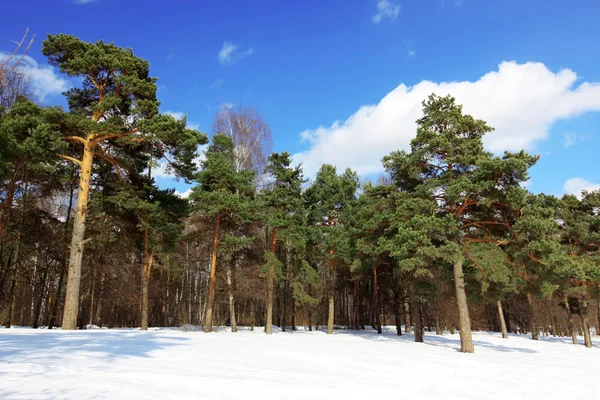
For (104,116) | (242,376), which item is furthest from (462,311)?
(104,116)

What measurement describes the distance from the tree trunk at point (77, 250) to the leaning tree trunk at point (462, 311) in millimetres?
15704

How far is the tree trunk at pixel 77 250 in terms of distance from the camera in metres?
13.8

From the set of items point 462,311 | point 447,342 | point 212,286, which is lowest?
point 447,342

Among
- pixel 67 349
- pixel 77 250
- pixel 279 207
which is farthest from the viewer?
pixel 279 207

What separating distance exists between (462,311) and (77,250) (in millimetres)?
16542

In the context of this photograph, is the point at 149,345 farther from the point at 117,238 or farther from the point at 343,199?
the point at 343,199

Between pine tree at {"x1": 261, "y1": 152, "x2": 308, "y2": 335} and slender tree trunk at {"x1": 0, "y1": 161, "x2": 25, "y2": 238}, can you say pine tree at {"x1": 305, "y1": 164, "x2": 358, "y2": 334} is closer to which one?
pine tree at {"x1": 261, "y1": 152, "x2": 308, "y2": 335}

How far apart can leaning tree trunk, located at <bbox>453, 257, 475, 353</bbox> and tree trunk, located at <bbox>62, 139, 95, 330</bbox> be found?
51.5 feet

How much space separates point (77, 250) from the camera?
47.4ft

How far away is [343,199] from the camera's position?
2477 cm

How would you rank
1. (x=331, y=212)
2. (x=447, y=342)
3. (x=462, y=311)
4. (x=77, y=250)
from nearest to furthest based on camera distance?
1. (x=77, y=250)
2. (x=462, y=311)
3. (x=447, y=342)
4. (x=331, y=212)

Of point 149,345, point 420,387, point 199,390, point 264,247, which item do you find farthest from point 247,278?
point 199,390

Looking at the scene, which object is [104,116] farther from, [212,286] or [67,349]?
[67,349]

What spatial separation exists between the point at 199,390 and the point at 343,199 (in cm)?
2040
